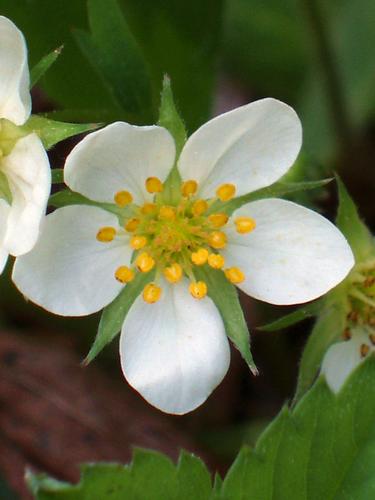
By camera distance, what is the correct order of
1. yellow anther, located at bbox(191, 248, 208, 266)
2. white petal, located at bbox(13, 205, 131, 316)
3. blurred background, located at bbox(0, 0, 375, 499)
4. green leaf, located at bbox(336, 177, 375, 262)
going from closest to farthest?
white petal, located at bbox(13, 205, 131, 316)
yellow anther, located at bbox(191, 248, 208, 266)
green leaf, located at bbox(336, 177, 375, 262)
blurred background, located at bbox(0, 0, 375, 499)

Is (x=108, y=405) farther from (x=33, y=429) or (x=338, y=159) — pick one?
(x=338, y=159)

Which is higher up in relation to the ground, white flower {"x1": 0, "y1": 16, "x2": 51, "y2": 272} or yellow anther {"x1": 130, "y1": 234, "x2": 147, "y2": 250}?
white flower {"x1": 0, "y1": 16, "x2": 51, "y2": 272}

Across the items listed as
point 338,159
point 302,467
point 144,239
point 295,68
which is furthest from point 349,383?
point 295,68

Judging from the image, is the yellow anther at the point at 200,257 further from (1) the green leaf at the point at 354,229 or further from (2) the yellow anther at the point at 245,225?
(1) the green leaf at the point at 354,229

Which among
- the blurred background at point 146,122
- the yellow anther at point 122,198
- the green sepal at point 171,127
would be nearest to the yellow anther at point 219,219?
the green sepal at point 171,127

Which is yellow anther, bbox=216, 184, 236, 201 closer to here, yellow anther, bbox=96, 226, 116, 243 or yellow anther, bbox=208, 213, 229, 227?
yellow anther, bbox=208, 213, 229, 227

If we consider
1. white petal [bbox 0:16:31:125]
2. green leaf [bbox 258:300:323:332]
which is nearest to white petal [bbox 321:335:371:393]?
green leaf [bbox 258:300:323:332]

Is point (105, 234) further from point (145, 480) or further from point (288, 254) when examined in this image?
point (145, 480)
